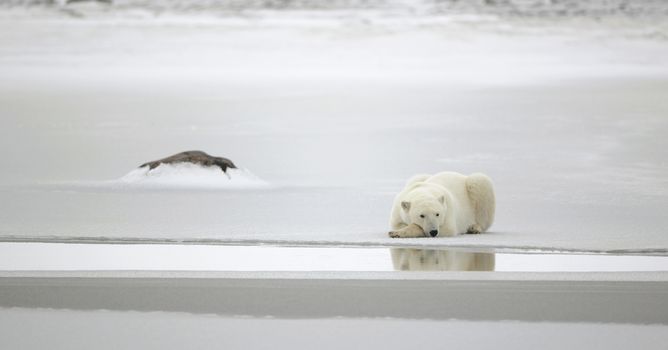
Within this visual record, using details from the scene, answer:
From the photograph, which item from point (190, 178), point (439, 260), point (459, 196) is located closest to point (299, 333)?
point (439, 260)

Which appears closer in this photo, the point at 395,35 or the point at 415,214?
the point at 415,214

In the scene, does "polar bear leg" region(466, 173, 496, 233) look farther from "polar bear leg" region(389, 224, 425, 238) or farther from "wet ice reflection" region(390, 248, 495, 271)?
"wet ice reflection" region(390, 248, 495, 271)

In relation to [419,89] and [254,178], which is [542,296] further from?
[419,89]

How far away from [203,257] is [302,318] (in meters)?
0.76

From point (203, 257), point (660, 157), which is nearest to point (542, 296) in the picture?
point (203, 257)

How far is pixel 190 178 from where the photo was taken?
450 centimetres

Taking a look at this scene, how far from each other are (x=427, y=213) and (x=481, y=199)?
382mm

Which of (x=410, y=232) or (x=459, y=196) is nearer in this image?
(x=410, y=232)

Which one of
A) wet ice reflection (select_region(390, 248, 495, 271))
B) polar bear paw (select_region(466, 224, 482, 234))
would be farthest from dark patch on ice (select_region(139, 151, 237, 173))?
wet ice reflection (select_region(390, 248, 495, 271))

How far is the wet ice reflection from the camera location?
2654 millimetres

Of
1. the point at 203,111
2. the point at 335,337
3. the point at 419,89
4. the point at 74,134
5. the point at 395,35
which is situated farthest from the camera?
the point at 395,35

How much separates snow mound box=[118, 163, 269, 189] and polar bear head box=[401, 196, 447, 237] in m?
1.45

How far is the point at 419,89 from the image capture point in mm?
9008

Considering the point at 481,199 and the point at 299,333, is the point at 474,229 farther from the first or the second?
the point at 299,333
